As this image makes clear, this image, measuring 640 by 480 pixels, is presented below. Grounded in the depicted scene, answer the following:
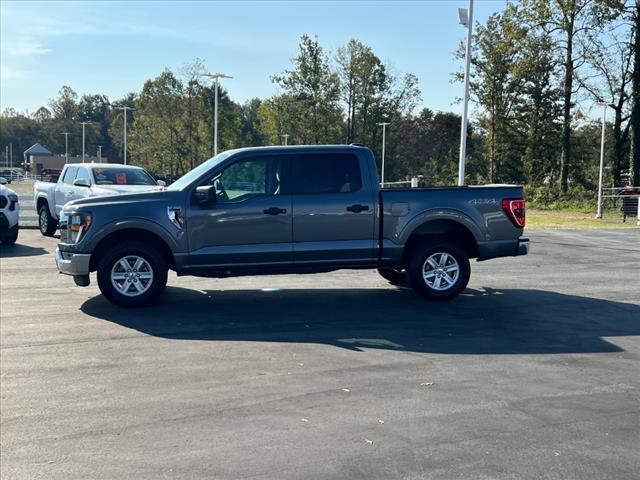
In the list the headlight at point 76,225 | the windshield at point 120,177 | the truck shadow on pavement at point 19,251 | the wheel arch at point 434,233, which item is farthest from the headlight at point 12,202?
the wheel arch at point 434,233

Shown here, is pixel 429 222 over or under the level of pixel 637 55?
under

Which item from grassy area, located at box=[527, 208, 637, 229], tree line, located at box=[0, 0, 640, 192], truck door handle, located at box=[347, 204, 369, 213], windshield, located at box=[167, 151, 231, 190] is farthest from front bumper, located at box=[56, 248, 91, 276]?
tree line, located at box=[0, 0, 640, 192]

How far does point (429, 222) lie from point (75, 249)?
4710 millimetres

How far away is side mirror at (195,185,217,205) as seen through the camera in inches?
334

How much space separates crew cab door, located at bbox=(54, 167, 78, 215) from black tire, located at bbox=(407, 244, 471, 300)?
9647 mm

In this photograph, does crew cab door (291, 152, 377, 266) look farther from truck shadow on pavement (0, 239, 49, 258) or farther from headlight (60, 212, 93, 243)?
truck shadow on pavement (0, 239, 49, 258)

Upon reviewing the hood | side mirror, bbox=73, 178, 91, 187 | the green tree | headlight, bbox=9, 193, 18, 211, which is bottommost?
headlight, bbox=9, 193, 18, 211

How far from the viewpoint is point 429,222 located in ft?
30.6

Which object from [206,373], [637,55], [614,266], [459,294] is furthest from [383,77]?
[206,373]

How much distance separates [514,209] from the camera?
9414 mm

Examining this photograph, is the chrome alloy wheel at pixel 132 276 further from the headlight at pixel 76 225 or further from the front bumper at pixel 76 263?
the headlight at pixel 76 225

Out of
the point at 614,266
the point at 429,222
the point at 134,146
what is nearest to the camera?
the point at 429,222

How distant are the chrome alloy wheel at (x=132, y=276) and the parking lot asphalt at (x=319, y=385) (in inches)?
12.8

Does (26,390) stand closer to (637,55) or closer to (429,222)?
(429,222)
